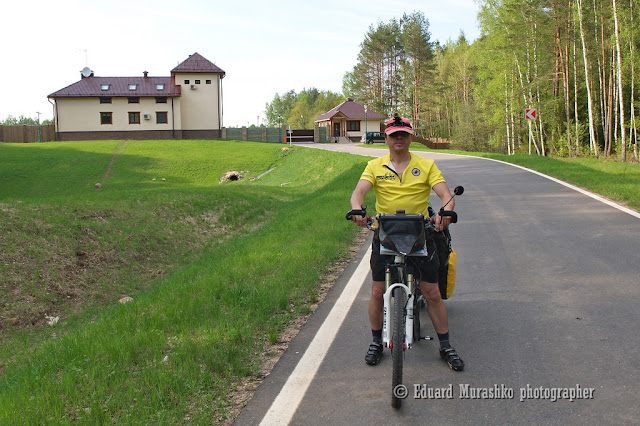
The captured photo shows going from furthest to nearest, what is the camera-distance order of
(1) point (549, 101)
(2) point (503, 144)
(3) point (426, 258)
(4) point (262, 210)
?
(2) point (503, 144) → (1) point (549, 101) → (4) point (262, 210) → (3) point (426, 258)

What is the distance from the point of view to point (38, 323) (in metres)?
9.36

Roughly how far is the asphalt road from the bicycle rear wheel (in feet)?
0.36

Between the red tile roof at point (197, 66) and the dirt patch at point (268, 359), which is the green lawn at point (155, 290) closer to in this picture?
the dirt patch at point (268, 359)

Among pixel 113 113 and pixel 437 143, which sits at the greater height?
pixel 113 113

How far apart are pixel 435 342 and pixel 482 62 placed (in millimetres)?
54047

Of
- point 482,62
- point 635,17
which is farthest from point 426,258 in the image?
point 482,62

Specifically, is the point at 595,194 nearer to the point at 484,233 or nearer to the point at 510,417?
the point at 484,233

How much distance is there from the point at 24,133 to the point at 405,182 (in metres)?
60.4

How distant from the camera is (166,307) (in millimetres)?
6543

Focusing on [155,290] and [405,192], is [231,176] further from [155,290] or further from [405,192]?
[405,192]

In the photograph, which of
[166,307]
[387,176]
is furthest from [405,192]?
[166,307]

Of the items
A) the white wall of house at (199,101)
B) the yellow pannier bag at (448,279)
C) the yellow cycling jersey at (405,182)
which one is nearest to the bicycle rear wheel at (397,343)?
the yellow cycling jersey at (405,182)

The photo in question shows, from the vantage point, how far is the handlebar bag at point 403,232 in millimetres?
4301

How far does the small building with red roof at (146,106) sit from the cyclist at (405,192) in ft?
→ 188
